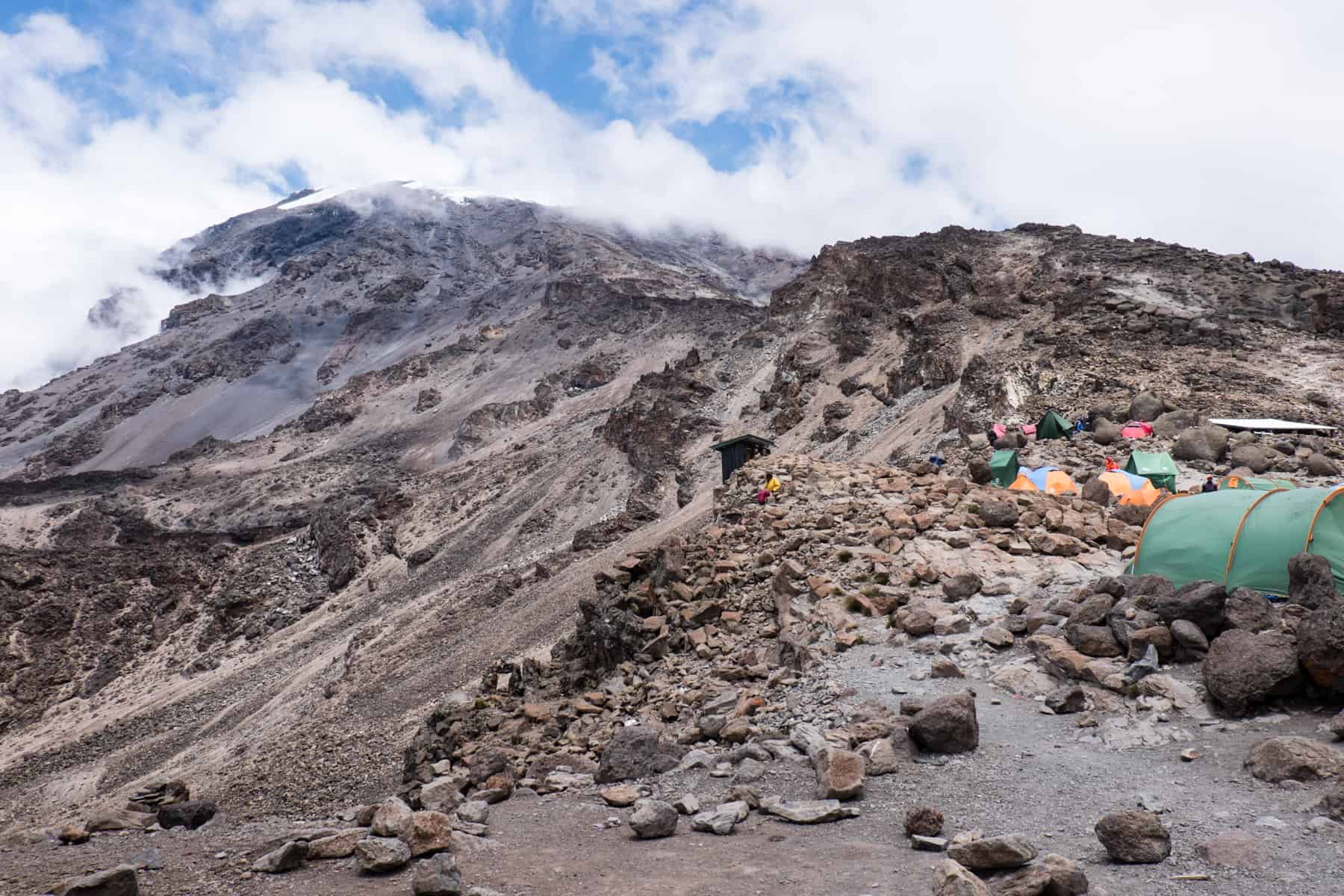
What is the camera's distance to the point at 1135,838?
5371mm

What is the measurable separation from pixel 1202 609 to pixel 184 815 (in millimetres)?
10264

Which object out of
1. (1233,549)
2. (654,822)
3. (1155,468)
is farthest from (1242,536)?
(1155,468)

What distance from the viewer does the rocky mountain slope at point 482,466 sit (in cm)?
2669

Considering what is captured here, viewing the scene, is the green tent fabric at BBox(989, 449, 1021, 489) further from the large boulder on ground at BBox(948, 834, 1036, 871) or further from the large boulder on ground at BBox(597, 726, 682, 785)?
the large boulder on ground at BBox(948, 834, 1036, 871)

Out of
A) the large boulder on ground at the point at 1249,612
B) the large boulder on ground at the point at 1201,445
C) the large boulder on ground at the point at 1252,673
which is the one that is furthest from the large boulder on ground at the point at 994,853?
the large boulder on ground at the point at 1201,445

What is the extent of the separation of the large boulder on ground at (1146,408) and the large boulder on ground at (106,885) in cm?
2588

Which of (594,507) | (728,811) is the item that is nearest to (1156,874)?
(728,811)

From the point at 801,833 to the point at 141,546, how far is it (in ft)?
191

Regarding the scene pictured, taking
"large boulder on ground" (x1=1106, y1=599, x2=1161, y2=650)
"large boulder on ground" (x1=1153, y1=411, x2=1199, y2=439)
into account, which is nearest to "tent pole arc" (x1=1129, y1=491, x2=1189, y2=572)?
"large boulder on ground" (x1=1106, y1=599, x2=1161, y2=650)

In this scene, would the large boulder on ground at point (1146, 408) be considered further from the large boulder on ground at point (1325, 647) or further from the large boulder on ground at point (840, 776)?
the large boulder on ground at point (840, 776)

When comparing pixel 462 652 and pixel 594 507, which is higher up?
pixel 594 507

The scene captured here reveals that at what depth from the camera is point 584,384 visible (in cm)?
7344

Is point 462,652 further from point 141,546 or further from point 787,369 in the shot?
point 141,546

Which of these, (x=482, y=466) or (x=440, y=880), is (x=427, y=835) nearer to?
(x=440, y=880)
